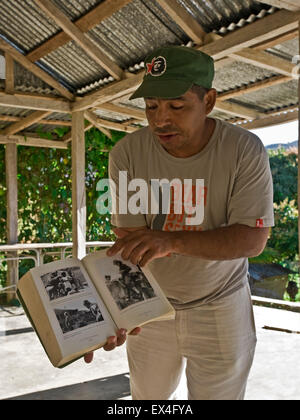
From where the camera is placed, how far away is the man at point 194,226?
1633mm

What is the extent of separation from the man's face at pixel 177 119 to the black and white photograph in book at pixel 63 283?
534mm

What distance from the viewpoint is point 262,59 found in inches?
174

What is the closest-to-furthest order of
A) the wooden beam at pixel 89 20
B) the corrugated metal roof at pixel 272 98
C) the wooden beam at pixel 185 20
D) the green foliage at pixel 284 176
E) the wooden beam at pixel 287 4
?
the wooden beam at pixel 287 4
the wooden beam at pixel 185 20
the wooden beam at pixel 89 20
the corrugated metal roof at pixel 272 98
the green foliage at pixel 284 176

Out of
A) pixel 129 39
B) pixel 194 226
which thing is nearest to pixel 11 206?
pixel 129 39

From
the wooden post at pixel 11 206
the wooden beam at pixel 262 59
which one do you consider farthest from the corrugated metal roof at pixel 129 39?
the wooden post at pixel 11 206

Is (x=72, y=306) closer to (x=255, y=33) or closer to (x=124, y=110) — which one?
(x=255, y=33)

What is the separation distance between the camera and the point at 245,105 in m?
6.70

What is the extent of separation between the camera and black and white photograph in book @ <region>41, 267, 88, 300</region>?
1.55 metres

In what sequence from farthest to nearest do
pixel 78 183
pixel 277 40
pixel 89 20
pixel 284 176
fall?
pixel 284 176 < pixel 78 183 < pixel 89 20 < pixel 277 40

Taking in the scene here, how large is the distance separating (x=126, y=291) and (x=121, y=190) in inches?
14.9

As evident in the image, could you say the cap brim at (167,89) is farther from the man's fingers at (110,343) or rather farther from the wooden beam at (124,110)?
the wooden beam at (124,110)
